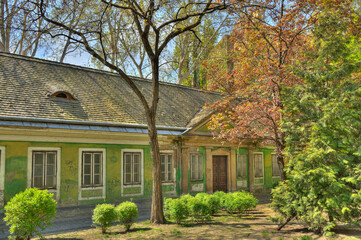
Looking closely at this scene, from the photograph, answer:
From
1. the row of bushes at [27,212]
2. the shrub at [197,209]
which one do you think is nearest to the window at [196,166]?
the shrub at [197,209]

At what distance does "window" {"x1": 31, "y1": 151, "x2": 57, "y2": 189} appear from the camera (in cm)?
1155

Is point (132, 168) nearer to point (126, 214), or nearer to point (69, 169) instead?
point (69, 169)

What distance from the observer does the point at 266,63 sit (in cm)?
1212

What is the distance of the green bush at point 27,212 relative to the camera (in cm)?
789

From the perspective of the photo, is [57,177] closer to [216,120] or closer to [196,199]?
[196,199]

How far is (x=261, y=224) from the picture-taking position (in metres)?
10.6

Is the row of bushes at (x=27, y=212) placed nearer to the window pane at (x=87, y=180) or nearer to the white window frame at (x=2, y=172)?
the white window frame at (x=2, y=172)

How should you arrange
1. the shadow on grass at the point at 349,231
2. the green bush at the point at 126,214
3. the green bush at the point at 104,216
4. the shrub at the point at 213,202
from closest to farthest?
the shadow on grass at the point at 349,231 < the green bush at the point at 104,216 < the green bush at the point at 126,214 < the shrub at the point at 213,202

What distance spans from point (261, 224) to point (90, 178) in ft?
22.4

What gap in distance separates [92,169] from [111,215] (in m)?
4.02

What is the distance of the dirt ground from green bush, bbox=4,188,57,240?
104cm

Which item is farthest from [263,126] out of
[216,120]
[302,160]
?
[302,160]

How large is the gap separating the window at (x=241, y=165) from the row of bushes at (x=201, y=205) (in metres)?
5.62

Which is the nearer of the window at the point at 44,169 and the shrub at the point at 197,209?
the shrub at the point at 197,209
